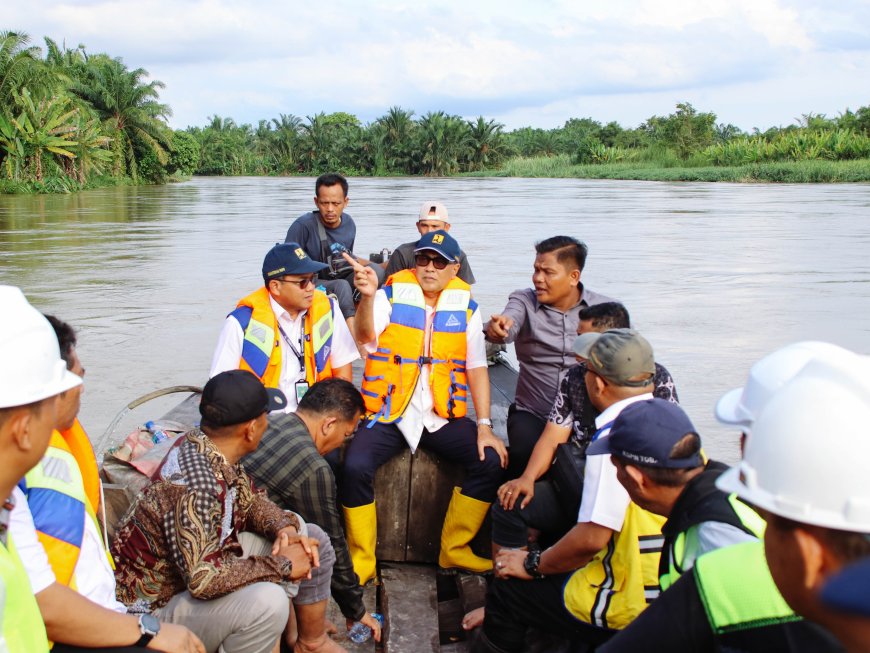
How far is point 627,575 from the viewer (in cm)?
266

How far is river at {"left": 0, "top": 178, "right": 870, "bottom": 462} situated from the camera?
25.3 ft

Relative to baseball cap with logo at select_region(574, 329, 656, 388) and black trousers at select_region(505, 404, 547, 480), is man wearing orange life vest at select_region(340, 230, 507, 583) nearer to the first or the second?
black trousers at select_region(505, 404, 547, 480)

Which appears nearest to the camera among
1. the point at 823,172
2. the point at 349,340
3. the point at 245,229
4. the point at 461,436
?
the point at 461,436

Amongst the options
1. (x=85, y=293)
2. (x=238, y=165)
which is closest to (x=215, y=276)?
(x=85, y=293)

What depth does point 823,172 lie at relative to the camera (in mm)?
44219

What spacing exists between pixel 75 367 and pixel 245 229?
1718 cm

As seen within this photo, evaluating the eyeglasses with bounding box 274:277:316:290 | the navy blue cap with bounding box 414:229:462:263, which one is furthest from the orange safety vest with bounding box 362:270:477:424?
the eyeglasses with bounding box 274:277:316:290

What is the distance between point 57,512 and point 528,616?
63.3 inches

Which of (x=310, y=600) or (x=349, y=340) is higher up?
(x=349, y=340)

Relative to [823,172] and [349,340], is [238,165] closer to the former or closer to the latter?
[823,172]

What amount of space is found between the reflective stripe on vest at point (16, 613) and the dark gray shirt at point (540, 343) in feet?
9.91

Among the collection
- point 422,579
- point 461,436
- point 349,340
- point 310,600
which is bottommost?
point 422,579

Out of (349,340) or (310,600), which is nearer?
(310,600)

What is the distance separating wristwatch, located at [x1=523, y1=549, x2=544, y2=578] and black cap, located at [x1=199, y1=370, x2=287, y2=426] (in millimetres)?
1054
